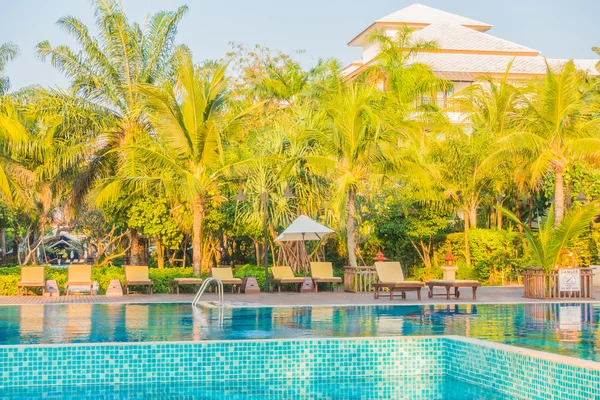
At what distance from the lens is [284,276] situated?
20.8 m

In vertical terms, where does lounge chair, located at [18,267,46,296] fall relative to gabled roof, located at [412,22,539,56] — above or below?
below

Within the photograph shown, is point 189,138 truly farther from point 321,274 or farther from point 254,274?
point 321,274

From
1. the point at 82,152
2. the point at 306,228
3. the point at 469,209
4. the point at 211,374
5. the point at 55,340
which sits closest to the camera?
the point at 211,374

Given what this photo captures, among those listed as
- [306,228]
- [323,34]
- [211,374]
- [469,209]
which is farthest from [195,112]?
[323,34]

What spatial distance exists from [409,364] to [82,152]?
15113mm

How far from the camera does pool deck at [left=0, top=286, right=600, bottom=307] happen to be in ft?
55.7

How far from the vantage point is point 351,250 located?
69.1 feet

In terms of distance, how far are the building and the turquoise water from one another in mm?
29580

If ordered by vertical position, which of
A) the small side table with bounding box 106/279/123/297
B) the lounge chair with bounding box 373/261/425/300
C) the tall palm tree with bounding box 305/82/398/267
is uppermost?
the tall palm tree with bounding box 305/82/398/267

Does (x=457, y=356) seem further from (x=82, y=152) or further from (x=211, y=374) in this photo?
(x=82, y=152)

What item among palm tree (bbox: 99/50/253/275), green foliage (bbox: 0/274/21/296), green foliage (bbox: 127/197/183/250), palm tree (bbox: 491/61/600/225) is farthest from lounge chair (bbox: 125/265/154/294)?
palm tree (bbox: 491/61/600/225)

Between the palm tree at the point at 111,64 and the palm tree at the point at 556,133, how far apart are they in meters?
10.6

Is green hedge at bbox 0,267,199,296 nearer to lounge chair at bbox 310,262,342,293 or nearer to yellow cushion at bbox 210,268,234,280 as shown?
yellow cushion at bbox 210,268,234,280

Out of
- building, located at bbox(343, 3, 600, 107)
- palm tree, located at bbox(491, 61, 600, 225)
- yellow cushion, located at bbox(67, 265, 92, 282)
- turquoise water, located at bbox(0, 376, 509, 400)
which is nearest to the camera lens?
turquoise water, located at bbox(0, 376, 509, 400)
